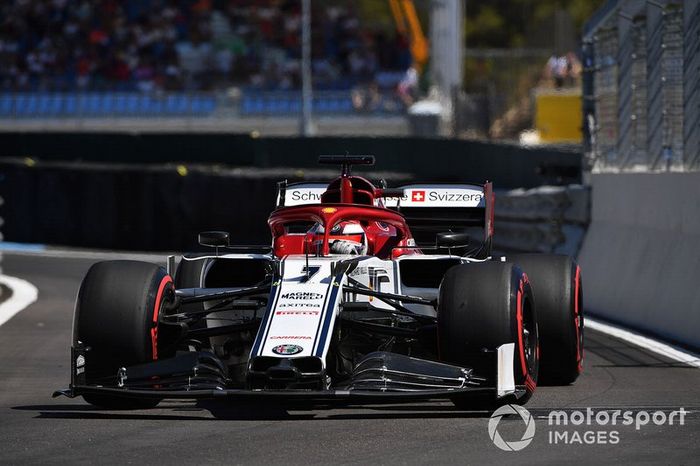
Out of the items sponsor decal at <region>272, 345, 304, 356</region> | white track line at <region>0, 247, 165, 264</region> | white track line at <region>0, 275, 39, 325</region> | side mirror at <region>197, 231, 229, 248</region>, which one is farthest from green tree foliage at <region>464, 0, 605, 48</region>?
sponsor decal at <region>272, 345, 304, 356</region>

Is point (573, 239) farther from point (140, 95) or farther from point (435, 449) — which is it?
point (140, 95)

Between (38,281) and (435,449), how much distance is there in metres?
13.5

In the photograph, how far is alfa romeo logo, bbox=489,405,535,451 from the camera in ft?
24.8

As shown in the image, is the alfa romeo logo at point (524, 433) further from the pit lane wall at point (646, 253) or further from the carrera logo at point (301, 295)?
the pit lane wall at point (646, 253)

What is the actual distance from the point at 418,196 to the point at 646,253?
2.84m

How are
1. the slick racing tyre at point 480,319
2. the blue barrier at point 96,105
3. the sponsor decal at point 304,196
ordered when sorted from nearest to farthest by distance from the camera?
the slick racing tyre at point 480,319, the sponsor decal at point 304,196, the blue barrier at point 96,105

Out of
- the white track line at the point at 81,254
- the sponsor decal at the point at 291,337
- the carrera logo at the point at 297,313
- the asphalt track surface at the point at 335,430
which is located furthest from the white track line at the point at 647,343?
the white track line at the point at 81,254

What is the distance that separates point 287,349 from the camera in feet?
27.5

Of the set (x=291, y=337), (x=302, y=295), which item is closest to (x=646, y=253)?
(x=302, y=295)

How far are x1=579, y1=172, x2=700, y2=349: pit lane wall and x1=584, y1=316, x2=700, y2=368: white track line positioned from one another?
193 mm

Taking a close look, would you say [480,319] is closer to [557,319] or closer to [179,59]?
[557,319]

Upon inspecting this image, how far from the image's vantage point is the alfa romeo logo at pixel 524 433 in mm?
7562

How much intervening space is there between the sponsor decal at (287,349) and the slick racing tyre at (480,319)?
849 millimetres

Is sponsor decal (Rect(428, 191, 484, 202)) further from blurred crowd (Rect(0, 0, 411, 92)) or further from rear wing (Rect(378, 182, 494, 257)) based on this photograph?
blurred crowd (Rect(0, 0, 411, 92))
